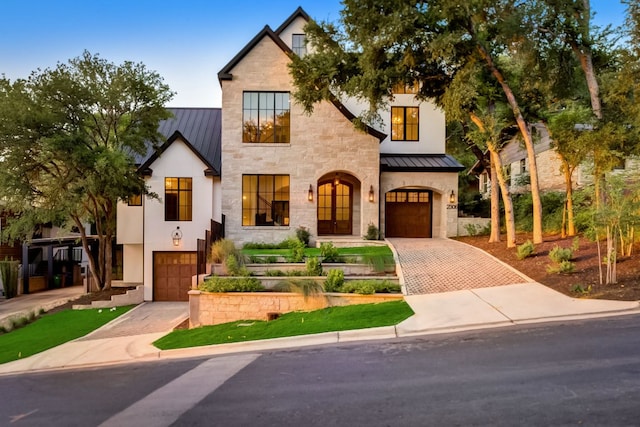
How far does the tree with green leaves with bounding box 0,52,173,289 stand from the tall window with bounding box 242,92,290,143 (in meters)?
3.60

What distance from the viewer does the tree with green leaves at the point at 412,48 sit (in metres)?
13.7

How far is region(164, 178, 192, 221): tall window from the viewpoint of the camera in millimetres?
19047

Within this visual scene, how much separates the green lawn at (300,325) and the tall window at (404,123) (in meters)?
13.0

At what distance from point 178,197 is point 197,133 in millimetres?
4596

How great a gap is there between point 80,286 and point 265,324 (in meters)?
21.5

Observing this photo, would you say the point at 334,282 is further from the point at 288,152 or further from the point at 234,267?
the point at 288,152

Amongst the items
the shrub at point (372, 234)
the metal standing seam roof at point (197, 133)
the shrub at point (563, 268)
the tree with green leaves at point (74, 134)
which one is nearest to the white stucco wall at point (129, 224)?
the tree with green leaves at point (74, 134)

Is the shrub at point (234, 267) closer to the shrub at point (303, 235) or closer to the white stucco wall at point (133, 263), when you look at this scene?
the shrub at point (303, 235)

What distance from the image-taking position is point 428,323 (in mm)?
8680

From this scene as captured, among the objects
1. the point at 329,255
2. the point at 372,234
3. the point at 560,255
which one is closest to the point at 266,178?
the point at 372,234

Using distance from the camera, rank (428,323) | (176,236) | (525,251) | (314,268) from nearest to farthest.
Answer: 1. (428,323)
2. (314,268)
3. (525,251)
4. (176,236)

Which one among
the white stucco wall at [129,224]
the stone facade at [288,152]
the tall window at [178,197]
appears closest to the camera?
the stone facade at [288,152]

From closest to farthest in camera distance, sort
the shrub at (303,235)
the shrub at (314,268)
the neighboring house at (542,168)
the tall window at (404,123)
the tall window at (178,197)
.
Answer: the shrub at (314,268) → the shrub at (303,235) → the tall window at (178,197) → the neighboring house at (542,168) → the tall window at (404,123)

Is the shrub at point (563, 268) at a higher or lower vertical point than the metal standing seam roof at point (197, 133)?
lower
